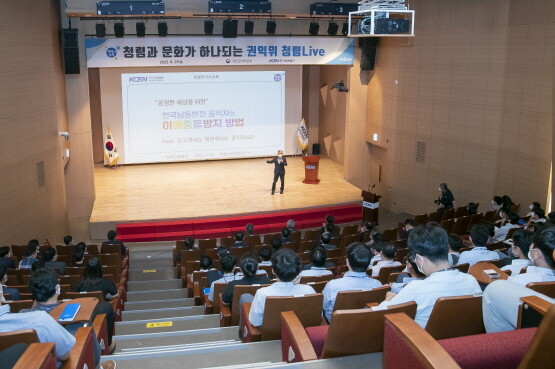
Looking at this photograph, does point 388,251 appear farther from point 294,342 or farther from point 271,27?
point 271,27

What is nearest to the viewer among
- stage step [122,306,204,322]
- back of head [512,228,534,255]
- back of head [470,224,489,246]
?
back of head [512,228,534,255]

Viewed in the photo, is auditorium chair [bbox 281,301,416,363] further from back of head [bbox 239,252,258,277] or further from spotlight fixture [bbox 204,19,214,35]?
spotlight fixture [bbox 204,19,214,35]

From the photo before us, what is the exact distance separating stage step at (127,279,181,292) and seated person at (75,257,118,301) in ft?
8.89

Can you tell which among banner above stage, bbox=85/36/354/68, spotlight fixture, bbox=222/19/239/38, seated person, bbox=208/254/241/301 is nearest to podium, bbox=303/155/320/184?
banner above stage, bbox=85/36/354/68

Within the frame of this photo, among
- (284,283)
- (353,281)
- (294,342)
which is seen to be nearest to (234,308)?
(284,283)

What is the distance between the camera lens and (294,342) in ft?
9.30

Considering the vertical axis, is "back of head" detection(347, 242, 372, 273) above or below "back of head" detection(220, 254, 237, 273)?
above

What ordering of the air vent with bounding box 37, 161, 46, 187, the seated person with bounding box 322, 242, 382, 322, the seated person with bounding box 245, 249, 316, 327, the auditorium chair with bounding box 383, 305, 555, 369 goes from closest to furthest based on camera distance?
the auditorium chair with bounding box 383, 305, 555, 369 < the seated person with bounding box 245, 249, 316, 327 < the seated person with bounding box 322, 242, 382, 322 < the air vent with bounding box 37, 161, 46, 187

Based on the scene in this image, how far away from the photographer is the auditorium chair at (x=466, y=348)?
1592 millimetres

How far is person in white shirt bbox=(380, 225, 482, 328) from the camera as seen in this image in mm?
2795

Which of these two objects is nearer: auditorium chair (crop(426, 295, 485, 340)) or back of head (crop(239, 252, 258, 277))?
auditorium chair (crop(426, 295, 485, 340))

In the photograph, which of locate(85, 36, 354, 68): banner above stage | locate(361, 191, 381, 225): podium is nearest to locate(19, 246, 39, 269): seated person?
locate(85, 36, 354, 68): banner above stage

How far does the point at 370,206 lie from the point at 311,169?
9.20 ft

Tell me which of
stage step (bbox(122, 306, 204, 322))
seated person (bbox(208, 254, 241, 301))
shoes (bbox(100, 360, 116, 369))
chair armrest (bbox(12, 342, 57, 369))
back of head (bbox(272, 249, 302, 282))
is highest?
chair armrest (bbox(12, 342, 57, 369))
